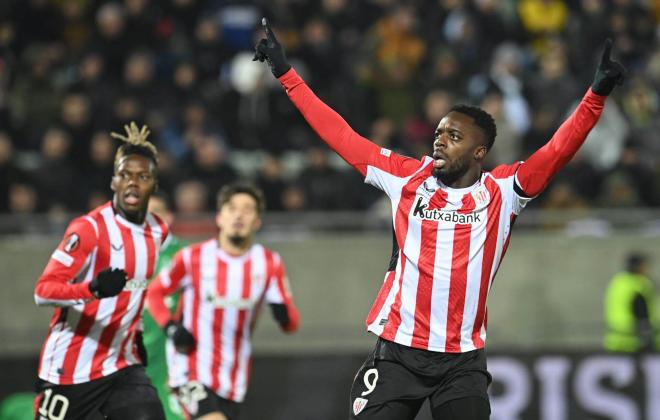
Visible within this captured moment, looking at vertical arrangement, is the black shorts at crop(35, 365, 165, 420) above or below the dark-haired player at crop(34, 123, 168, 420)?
below

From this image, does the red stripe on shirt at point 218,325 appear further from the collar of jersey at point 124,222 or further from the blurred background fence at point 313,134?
the blurred background fence at point 313,134

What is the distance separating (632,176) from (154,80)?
17.0ft

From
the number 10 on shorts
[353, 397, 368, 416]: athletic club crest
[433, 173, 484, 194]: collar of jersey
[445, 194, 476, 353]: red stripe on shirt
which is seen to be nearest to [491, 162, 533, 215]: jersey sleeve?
[433, 173, 484, 194]: collar of jersey

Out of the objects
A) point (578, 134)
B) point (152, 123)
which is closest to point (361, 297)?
point (152, 123)

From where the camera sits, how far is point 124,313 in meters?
6.47

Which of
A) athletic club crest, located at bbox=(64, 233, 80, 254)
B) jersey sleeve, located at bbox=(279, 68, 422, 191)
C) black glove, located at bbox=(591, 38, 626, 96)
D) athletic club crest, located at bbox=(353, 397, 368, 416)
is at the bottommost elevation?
athletic club crest, located at bbox=(353, 397, 368, 416)

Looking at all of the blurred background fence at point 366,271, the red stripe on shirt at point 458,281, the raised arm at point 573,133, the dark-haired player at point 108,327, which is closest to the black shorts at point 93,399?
the dark-haired player at point 108,327

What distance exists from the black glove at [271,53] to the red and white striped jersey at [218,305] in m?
2.22

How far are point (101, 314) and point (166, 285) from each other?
4.55ft

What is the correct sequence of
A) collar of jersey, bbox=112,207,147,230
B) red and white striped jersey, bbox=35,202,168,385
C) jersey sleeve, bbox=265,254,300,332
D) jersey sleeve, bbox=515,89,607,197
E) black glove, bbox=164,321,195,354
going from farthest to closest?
jersey sleeve, bbox=265,254,300,332 → black glove, bbox=164,321,195,354 → collar of jersey, bbox=112,207,147,230 → red and white striped jersey, bbox=35,202,168,385 → jersey sleeve, bbox=515,89,607,197

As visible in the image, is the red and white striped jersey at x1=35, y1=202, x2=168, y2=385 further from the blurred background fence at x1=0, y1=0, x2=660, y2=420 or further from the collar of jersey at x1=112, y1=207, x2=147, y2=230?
the blurred background fence at x1=0, y1=0, x2=660, y2=420

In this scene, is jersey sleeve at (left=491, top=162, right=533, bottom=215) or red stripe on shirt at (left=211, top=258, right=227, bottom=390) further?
red stripe on shirt at (left=211, top=258, right=227, bottom=390)

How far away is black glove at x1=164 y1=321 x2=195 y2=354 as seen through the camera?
291 inches

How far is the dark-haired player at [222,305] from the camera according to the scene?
768cm
